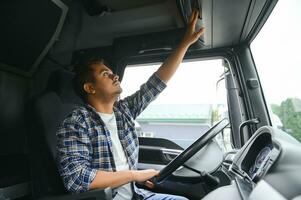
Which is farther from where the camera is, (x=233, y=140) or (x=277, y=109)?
(x=233, y=140)

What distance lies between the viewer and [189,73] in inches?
87.0

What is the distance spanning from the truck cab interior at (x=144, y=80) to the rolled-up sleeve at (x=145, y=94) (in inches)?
14.5

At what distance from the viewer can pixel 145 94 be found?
166 cm

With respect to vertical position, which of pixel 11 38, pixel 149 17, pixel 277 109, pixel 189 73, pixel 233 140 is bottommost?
pixel 233 140

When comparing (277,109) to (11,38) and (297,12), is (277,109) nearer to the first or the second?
(297,12)

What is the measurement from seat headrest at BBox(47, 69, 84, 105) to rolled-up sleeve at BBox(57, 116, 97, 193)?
28 cm

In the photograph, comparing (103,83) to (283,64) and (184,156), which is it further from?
(283,64)

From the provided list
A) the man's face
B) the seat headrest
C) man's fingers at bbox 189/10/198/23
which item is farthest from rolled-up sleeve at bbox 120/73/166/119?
man's fingers at bbox 189/10/198/23

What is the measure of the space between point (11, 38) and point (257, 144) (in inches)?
90.6

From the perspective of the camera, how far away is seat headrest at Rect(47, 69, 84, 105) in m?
1.51

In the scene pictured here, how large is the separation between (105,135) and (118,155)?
0.46ft

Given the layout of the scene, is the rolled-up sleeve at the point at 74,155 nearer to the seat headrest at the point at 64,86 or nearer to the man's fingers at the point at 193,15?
the seat headrest at the point at 64,86

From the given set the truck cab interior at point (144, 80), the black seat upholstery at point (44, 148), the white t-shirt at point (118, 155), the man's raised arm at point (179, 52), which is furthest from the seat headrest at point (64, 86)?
the man's raised arm at point (179, 52)

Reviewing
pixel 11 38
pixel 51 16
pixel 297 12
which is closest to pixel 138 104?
pixel 297 12
